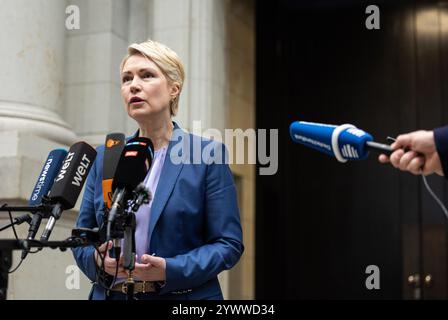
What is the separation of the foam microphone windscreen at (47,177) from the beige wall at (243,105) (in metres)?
3.39

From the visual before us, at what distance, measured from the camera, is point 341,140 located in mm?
2182

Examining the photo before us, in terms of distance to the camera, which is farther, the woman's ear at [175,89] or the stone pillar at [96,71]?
the stone pillar at [96,71]

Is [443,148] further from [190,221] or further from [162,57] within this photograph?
[162,57]

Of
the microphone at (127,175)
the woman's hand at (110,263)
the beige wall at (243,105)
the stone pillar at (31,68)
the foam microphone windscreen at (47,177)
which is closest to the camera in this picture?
the microphone at (127,175)

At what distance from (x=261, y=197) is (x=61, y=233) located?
88.7 inches

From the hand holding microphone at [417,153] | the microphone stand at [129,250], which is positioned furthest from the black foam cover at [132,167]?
the hand holding microphone at [417,153]

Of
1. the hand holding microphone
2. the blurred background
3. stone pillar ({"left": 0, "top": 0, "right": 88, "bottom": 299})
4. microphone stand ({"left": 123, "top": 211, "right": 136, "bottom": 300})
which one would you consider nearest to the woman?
microphone stand ({"left": 123, "top": 211, "right": 136, "bottom": 300})

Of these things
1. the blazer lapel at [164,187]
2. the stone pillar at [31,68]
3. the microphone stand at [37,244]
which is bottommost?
the microphone stand at [37,244]

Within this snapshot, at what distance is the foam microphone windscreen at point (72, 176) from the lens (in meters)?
2.79

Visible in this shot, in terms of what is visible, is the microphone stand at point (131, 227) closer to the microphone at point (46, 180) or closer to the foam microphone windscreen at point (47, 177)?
the microphone at point (46, 180)

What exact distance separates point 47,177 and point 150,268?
0.57 metres

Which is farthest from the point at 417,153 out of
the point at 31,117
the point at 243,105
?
the point at 243,105

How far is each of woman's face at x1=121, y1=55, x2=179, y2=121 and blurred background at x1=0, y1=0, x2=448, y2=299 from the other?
250cm

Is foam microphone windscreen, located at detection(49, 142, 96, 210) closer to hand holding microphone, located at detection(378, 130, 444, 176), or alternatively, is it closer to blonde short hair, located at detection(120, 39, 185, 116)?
blonde short hair, located at detection(120, 39, 185, 116)
